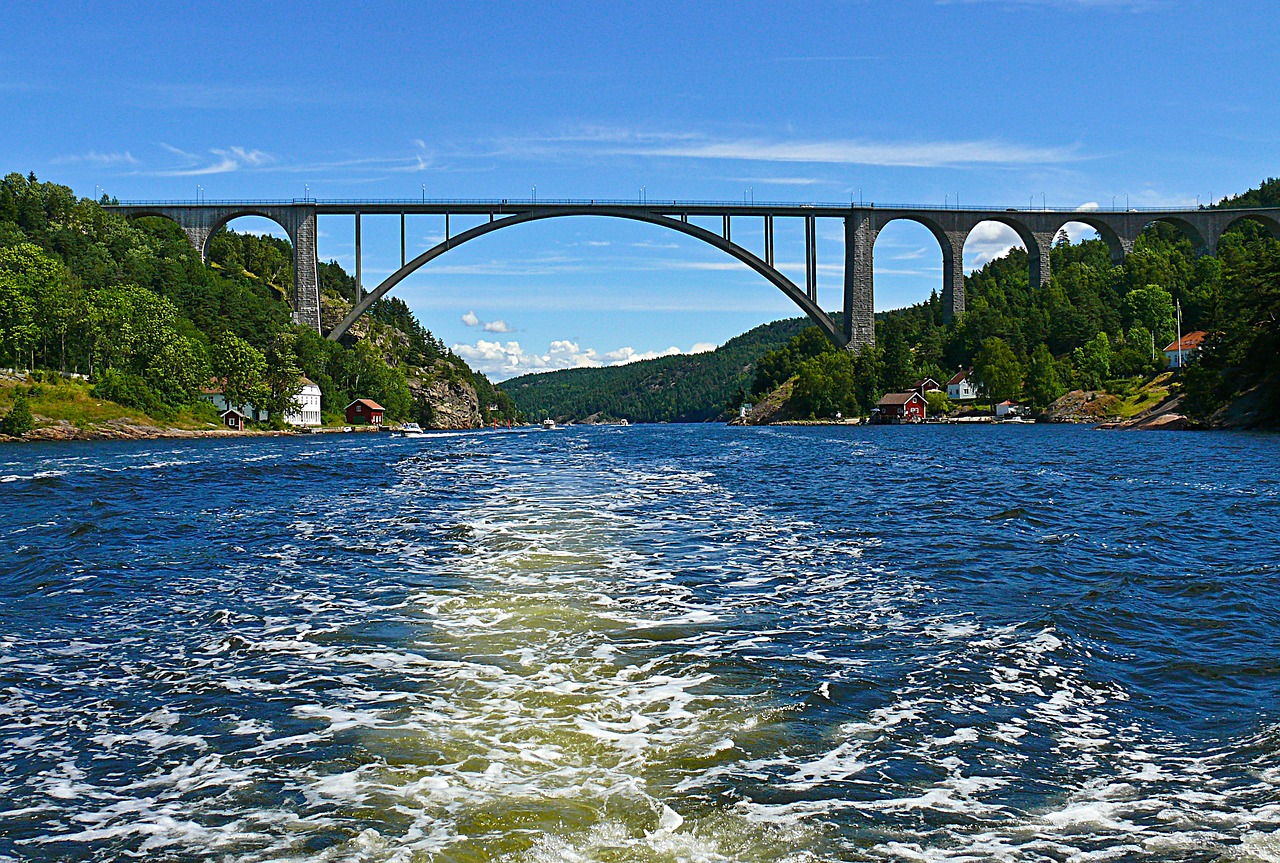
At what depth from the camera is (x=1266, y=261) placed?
57812 mm

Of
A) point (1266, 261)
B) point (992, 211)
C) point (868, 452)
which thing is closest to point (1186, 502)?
point (868, 452)

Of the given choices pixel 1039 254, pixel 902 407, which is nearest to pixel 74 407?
pixel 902 407

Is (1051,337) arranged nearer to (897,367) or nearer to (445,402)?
(897,367)

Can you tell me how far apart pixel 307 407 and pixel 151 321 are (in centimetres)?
2175

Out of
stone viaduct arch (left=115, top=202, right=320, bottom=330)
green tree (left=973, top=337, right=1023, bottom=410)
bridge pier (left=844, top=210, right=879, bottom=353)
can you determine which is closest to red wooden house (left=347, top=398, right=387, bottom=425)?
stone viaduct arch (left=115, top=202, right=320, bottom=330)

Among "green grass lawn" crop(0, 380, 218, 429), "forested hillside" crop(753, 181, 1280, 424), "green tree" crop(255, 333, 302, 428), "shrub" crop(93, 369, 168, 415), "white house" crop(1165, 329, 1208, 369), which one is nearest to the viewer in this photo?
"green grass lawn" crop(0, 380, 218, 429)

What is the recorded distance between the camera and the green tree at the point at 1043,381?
109875mm

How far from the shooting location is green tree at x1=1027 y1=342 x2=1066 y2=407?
110 m

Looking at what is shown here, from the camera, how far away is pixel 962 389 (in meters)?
129

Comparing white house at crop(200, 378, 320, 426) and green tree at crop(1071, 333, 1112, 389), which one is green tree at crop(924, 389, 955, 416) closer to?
green tree at crop(1071, 333, 1112, 389)

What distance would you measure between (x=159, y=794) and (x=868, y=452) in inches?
1738

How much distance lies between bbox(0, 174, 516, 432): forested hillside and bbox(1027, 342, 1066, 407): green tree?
3302 inches

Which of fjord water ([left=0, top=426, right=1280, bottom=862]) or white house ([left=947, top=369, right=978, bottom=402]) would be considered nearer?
fjord water ([left=0, top=426, right=1280, bottom=862])

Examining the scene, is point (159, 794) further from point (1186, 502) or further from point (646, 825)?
point (1186, 502)
